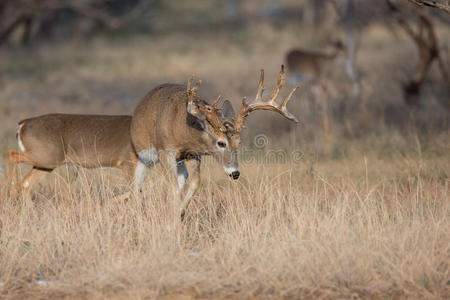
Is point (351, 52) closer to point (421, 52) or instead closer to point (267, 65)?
point (421, 52)

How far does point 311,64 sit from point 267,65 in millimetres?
2751

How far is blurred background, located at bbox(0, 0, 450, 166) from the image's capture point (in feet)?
42.0

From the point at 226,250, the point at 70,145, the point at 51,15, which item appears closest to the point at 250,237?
the point at 226,250

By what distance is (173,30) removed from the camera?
35.0 metres

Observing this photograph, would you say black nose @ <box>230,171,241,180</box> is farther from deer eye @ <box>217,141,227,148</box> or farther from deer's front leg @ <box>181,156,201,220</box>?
deer's front leg @ <box>181,156,201,220</box>

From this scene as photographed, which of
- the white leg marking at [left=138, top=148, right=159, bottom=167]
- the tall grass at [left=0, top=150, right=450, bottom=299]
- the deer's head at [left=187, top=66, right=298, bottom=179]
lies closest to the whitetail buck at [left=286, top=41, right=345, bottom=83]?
the white leg marking at [left=138, top=148, right=159, bottom=167]

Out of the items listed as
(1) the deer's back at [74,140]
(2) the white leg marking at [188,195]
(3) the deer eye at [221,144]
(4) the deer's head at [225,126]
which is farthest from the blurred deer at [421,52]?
(3) the deer eye at [221,144]

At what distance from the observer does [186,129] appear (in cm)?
746

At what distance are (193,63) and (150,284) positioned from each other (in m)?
18.9

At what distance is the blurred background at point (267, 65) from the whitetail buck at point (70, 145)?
5.55ft

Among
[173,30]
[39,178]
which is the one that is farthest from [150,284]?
[173,30]

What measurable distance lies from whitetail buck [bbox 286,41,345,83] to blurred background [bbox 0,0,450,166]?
0.03 meters

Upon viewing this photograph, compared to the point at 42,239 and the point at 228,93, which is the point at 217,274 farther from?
the point at 228,93

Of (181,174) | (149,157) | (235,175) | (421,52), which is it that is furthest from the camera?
(421,52)
